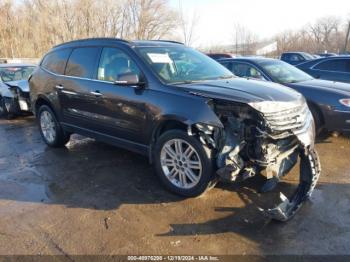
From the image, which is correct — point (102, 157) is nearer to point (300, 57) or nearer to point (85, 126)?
point (85, 126)

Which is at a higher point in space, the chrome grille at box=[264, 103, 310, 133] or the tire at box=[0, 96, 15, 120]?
the chrome grille at box=[264, 103, 310, 133]

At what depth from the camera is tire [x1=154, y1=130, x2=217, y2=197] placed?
3.75 metres

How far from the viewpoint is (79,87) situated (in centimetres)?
519

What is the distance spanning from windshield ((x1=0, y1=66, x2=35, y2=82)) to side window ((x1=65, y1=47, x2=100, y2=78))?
16.7 ft

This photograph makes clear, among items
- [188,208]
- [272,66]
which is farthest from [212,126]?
[272,66]

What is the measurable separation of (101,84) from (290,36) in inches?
2240

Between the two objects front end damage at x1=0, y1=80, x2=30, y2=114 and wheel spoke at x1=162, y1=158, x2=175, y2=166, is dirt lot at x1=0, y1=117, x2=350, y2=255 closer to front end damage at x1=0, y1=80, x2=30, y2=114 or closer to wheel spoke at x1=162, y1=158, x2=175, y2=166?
wheel spoke at x1=162, y1=158, x2=175, y2=166

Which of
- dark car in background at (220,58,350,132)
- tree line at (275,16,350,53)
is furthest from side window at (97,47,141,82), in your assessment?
tree line at (275,16,350,53)

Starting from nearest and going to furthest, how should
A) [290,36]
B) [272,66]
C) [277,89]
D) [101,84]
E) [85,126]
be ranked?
[277,89]
[101,84]
[85,126]
[272,66]
[290,36]

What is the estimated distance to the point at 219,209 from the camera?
376 cm

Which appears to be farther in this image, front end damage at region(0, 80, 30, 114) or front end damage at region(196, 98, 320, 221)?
front end damage at region(0, 80, 30, 114)

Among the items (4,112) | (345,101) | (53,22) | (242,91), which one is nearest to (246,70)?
(345,101)

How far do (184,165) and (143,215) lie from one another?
0.75 meters

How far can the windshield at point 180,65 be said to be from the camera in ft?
14.3
